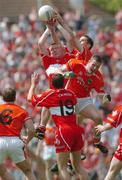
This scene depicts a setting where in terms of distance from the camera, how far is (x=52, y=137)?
2495 cm

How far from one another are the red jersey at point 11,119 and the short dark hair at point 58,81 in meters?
0.75

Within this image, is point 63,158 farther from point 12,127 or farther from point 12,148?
point 12,127

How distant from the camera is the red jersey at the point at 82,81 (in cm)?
2056

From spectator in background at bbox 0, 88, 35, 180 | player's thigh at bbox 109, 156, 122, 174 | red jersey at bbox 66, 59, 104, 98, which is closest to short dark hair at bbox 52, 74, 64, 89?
spectator in background at bbox 0, 88, 35, 180

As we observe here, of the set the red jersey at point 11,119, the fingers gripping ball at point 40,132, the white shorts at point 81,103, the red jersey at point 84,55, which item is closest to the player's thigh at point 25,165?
the red jersey at point 11,119

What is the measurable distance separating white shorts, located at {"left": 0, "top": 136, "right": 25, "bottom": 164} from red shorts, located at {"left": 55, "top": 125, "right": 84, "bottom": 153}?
73 centimetres

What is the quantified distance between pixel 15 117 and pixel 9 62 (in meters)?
14.3

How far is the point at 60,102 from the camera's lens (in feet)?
64.1

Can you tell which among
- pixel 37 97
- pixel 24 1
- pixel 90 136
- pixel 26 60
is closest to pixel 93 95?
pixel 37 97

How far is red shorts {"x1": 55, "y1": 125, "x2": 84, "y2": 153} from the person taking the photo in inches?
774

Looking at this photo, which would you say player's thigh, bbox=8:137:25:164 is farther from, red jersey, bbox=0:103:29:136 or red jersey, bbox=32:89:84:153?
red jersey, bbox=32:89:84:153

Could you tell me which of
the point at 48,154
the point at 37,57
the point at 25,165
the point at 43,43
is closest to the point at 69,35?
the point at 43,43

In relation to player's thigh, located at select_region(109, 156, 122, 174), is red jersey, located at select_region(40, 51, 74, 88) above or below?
above

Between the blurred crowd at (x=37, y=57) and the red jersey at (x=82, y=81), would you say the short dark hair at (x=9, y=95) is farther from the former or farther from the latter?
the blurred crowd at (x=37, y=57)
